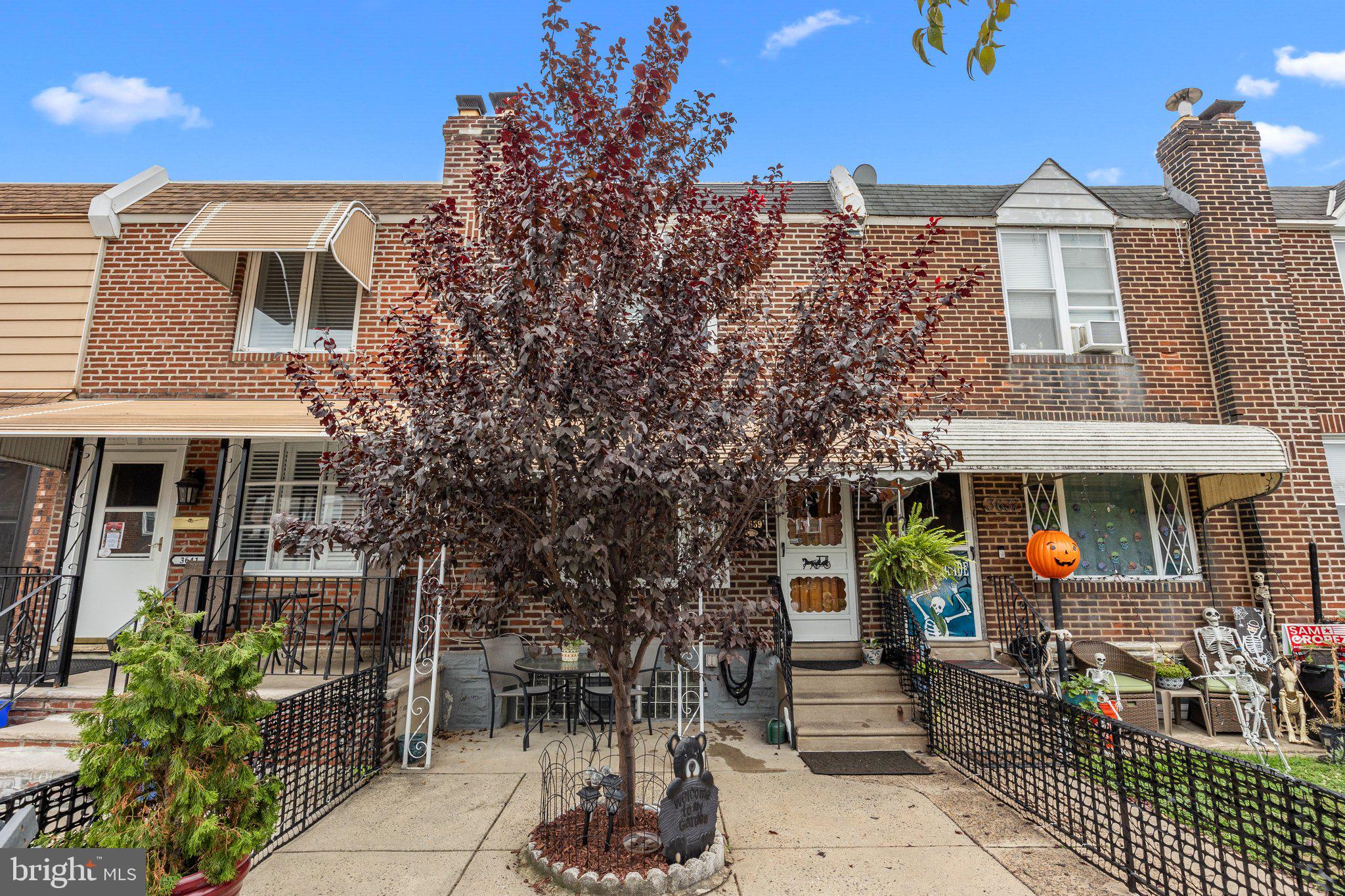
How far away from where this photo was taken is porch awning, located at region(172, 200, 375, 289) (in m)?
7.95

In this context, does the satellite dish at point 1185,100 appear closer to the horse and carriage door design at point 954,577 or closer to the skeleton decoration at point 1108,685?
the horse and carriage door design at point 954,577

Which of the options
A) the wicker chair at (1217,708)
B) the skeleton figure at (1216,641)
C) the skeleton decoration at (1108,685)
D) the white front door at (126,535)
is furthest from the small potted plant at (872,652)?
the white front door at (126,535)

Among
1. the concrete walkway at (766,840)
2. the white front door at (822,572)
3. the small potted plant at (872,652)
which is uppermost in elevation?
the white front door at (822,572)

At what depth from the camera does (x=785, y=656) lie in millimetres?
7043

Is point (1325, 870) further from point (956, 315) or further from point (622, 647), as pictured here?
point (956, 315)

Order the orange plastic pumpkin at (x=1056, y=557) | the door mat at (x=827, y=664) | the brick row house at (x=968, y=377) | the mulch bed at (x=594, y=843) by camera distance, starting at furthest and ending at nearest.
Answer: the brick row house at (x=968, y=377) < the door mat at (x=827, y=664) < the orange plastic pumpkin at (x=1056, y=557) < the mulch bed at (x=594, y=843)

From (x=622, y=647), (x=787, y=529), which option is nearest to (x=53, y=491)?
(x=622, y=647)

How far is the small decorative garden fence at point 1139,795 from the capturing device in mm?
3396

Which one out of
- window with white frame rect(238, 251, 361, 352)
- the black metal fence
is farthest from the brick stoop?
window with white frame rect(238, 251, 361, 352)

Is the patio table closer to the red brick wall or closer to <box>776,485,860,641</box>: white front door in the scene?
the red brick wall

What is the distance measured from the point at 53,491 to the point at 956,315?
12115mm

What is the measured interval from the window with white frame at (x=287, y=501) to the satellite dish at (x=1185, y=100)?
1276cm

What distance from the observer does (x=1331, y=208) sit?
9.34 meters

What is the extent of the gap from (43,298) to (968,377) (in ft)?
40.8
